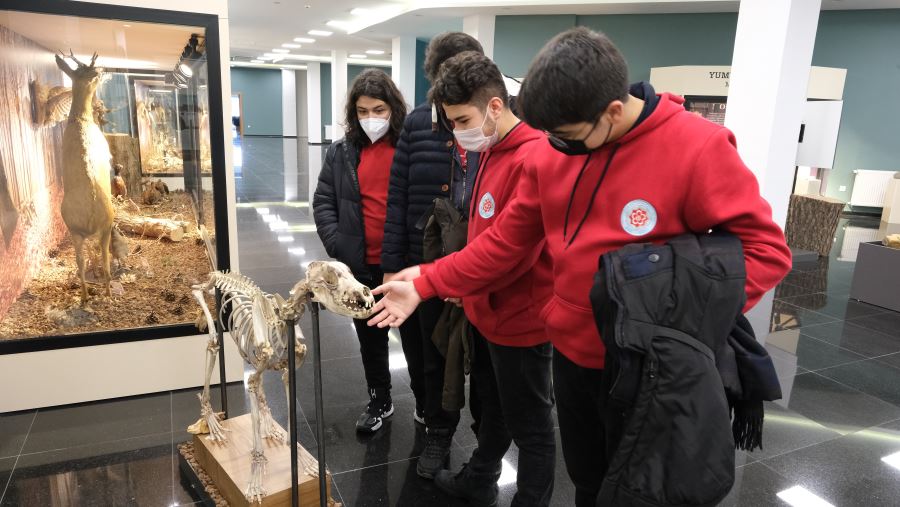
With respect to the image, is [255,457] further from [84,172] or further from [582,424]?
[84,172]

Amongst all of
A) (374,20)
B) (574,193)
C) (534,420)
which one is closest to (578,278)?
(574,193)

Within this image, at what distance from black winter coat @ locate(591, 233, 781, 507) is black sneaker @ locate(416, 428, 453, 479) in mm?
1742

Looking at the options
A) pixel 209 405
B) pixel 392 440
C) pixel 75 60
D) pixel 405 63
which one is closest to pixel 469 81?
pixel 209 405

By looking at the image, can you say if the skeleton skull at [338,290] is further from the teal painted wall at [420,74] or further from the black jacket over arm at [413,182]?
the teal painted wall at [420,74]

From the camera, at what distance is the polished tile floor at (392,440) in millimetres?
2760

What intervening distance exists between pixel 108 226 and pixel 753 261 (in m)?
3.37

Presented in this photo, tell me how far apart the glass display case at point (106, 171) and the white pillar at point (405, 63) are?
12.9m

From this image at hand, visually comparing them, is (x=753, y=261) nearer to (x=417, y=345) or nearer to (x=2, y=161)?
(x=417, y=345)

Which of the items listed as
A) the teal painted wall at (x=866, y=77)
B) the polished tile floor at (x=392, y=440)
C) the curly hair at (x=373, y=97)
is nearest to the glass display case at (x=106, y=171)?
the polished tile floor at (x=392, y=440)

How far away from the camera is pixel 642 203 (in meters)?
1.36

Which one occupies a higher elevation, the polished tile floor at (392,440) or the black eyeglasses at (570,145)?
the black eyeglasses at (570,145)

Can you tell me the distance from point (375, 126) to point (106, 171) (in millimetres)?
1659

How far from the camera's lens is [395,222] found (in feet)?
8.94

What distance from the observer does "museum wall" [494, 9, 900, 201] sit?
1096 cm
